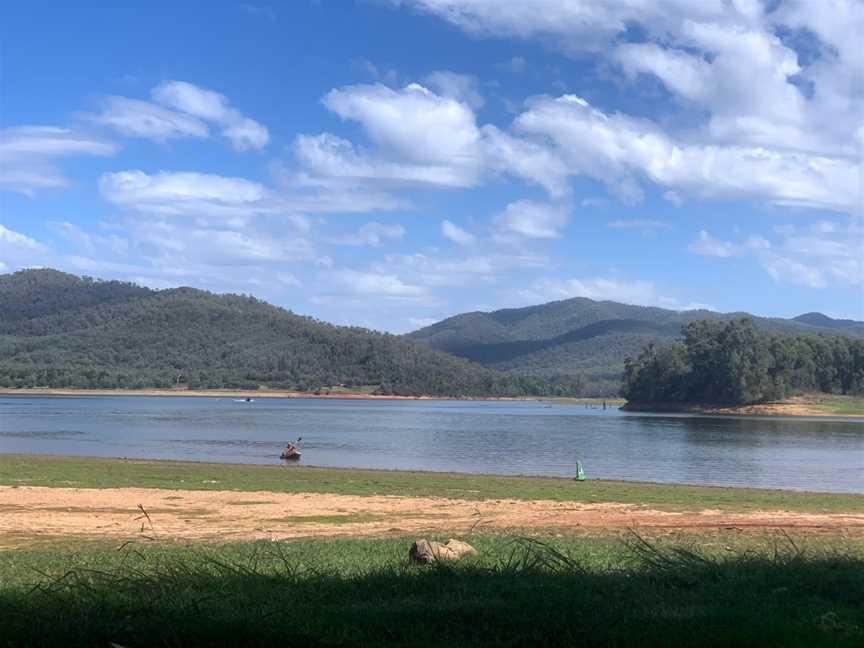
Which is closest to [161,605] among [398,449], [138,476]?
[138,476]

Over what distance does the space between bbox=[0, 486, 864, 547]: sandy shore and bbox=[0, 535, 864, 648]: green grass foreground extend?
262 inches

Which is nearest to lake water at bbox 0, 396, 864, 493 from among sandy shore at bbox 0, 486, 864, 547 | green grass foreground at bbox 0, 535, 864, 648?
sandy shore at bbox 0, 486, 864, 547

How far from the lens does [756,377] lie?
127 m

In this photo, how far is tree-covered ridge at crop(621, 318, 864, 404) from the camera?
129 meters

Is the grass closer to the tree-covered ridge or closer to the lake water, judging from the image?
the lake water

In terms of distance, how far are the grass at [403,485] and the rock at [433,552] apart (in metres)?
14.2

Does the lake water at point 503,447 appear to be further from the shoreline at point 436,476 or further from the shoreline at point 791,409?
the shoreline at point 791,409

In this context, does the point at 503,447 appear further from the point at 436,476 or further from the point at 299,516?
the point at 299,516

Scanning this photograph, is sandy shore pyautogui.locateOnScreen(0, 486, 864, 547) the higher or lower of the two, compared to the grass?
higher

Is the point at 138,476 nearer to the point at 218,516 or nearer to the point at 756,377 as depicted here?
the point at 218,516

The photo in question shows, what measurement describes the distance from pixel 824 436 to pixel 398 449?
131 ft

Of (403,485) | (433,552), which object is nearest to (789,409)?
(403,485)

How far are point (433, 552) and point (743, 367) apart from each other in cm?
12498

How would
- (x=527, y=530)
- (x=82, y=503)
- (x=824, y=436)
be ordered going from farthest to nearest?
1. (x=824, y=436)
2. (x=82, y=503)
3. (x=527, y=530)
